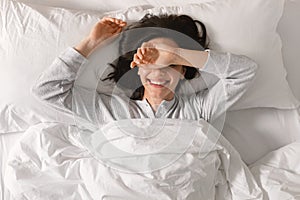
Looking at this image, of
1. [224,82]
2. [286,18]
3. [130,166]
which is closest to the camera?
[130,166]

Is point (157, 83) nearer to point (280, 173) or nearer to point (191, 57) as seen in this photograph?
point (191, 57)

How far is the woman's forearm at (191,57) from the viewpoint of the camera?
135 centimetres

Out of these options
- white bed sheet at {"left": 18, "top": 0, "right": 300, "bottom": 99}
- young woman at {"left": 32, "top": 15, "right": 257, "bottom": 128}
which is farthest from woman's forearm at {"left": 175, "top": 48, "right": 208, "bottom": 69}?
white bed sheet at {"left": 18, "top": 0, "right": 300, "bottom": 99}

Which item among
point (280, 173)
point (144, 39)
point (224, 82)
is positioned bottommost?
point (280, 173)

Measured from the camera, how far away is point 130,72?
54.2 inches

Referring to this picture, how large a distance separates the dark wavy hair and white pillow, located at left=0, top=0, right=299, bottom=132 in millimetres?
73

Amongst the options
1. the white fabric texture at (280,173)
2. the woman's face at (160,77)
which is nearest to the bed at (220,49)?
the white fabric texture at (280,173)

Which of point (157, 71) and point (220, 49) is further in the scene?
point (220, 49)

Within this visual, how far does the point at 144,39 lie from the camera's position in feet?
4.50

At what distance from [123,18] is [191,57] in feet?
0.77

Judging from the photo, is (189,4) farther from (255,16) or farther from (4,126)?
(4,126)

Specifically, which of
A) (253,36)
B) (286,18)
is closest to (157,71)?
(253,36)

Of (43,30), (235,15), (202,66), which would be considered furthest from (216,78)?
(43,30)

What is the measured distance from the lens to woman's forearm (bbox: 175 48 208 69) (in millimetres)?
1350
